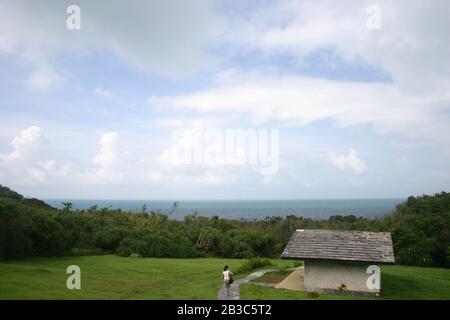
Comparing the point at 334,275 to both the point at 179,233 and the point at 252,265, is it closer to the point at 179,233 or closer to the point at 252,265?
the point at 252,265

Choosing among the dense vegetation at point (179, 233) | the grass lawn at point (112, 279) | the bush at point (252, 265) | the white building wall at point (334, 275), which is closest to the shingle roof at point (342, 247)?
the white building wall at point (334, 275)

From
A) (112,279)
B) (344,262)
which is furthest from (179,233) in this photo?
(344,262)

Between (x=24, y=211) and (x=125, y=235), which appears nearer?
(x=24, y=211)

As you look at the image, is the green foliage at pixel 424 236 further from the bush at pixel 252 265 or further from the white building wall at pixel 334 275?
the white building wall at pixel 334 275

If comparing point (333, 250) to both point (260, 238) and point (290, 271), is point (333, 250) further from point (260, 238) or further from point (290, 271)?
point (260, 238)

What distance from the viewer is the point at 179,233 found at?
123 ft

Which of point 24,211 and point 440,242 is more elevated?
point 24,211

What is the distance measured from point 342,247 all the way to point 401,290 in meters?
3.84

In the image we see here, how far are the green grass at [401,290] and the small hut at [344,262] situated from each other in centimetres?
85

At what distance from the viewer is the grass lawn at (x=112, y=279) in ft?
54.8

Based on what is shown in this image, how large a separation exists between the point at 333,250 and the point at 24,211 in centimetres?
1932

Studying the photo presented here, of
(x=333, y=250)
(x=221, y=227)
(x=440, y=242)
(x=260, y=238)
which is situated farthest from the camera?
(x=221, y=227)
